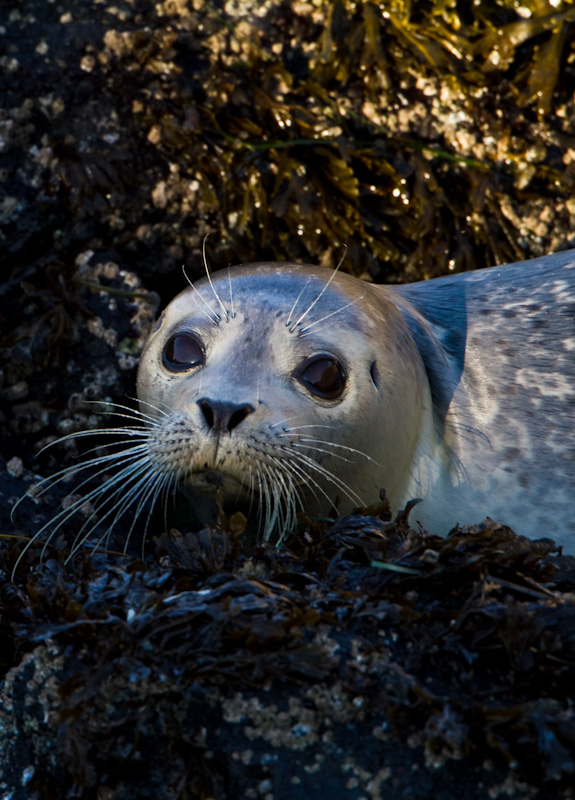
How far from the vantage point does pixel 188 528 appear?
322 cm

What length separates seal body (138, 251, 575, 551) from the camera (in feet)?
8.44

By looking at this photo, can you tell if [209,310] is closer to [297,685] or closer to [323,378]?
[323,378]

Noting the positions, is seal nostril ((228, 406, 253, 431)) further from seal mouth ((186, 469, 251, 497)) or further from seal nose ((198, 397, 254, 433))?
seal mouth ((186, 469, 251, 497))

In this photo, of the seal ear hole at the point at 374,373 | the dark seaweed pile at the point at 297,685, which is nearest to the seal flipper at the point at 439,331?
the seal ear hole at the point at 374,373

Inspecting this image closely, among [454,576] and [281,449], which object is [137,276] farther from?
[454,576]

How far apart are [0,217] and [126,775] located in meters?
2.68

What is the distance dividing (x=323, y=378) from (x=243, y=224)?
1.52m

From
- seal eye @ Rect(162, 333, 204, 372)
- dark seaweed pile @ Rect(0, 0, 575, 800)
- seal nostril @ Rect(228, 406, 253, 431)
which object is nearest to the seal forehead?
seal eye @ Rect(162, 333, 204, 372)

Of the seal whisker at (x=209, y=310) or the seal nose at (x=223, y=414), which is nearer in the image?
the seal nose at (x=223, y=414)

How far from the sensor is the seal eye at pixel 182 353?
2871 millimetres

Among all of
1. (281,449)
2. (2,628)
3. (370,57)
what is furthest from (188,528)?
(370,57)

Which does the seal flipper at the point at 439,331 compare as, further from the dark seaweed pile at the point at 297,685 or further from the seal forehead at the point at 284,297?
the dark seaweed pile at the point at 297,685

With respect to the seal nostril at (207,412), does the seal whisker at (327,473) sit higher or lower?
lower

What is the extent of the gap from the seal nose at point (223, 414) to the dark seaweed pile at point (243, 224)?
33cm
